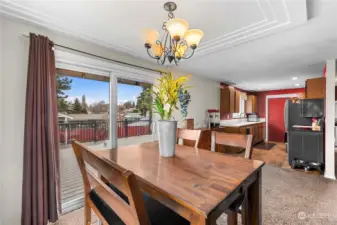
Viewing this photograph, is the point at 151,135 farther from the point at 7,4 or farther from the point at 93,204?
the point at 7,4

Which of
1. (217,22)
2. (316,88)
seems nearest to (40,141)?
(217,22)

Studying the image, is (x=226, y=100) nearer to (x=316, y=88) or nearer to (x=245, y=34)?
(x=316, y=88)

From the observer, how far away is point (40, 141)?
5.93 ft

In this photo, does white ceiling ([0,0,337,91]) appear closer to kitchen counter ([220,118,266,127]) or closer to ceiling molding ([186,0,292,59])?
ceiling molding ([186,0,292,59])

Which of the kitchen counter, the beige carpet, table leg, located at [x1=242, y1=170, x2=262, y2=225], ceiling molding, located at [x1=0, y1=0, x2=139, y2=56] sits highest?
ceiling molding, located at [x1=0, y1=0, x2=139, y2=56]

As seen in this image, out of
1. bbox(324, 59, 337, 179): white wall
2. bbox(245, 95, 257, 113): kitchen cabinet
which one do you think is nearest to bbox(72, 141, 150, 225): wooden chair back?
bbox(324, 59, 337, 179): white wall

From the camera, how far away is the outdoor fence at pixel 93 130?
2.38 metres

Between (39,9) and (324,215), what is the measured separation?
Answer: 391 centimetres

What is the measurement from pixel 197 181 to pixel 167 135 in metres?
0.56

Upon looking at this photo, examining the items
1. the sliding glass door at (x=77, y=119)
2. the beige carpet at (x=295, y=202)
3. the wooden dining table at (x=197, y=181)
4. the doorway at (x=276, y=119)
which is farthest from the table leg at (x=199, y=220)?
the doorway at (x=276, y=119)

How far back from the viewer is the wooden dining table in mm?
772

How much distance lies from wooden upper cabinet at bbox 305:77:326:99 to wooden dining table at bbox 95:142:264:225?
3.50m

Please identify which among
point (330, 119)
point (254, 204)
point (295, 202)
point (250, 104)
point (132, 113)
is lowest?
point (295, 202)

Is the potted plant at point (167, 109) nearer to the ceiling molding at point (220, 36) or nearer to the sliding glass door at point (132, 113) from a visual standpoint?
the ceiling molding at point (220, 36)
